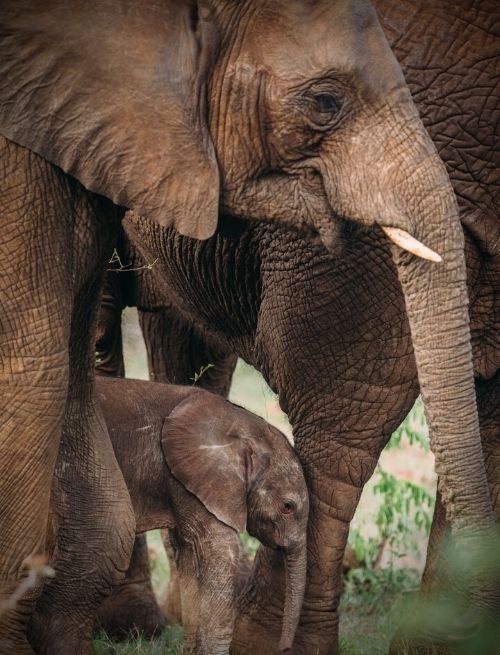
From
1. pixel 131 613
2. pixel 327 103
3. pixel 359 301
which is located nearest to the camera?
pixel 327 103

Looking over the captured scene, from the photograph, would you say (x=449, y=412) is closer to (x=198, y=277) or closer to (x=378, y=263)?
(x=378, y=263)

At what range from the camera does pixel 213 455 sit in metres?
5.12

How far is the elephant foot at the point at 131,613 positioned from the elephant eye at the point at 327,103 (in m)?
2.46

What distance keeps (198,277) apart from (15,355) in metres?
1.59

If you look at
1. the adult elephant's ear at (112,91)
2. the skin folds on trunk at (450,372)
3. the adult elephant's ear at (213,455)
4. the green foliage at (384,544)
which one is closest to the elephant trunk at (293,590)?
the adult elephant's ear at (213,455)

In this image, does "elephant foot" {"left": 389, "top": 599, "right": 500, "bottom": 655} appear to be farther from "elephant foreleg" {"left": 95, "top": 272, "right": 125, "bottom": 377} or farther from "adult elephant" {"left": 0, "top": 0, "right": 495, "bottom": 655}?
"elephant foreleg" {"left": 95, "top": 272, "right": 125, "bottom": 377}

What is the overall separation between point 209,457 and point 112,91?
1.56 meters

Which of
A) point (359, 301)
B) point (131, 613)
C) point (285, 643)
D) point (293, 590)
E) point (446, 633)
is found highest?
point (359, 301)

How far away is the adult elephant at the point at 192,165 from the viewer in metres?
3.92

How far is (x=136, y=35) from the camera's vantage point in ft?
12.9

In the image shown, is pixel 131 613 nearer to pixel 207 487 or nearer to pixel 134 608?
pixel 134 608

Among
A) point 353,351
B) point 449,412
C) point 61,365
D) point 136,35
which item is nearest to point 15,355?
point 61,365

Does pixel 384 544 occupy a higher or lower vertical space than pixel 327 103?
lower

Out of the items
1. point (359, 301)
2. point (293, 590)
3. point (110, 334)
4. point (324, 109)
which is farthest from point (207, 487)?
point (110, 334)
